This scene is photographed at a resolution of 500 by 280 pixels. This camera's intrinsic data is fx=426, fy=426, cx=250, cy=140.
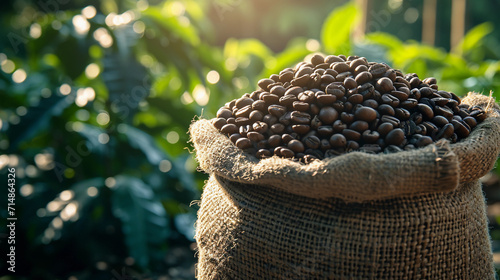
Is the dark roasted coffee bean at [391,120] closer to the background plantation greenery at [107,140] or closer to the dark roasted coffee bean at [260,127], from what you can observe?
the dark roasted coffee bean at [260,127]

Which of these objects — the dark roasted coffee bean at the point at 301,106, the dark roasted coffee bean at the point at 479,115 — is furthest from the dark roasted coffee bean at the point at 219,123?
the dark roasted coffee bean at the point at 479,115

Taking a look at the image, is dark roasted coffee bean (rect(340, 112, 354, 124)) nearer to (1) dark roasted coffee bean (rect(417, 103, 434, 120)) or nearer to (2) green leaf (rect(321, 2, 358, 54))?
(1) dark roasted coffee bean (rect(417, 103, 434, 120))

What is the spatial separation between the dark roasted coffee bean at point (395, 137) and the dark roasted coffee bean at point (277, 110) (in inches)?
10.3

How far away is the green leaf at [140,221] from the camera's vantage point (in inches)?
70.7

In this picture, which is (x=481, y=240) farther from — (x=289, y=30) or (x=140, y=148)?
(x=289, y=30)

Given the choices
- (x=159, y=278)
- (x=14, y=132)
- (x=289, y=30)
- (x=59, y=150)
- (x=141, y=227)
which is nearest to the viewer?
(x=141, y=227)

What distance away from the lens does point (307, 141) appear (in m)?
1.00

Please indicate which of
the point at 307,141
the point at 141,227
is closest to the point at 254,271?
the point at 307,141

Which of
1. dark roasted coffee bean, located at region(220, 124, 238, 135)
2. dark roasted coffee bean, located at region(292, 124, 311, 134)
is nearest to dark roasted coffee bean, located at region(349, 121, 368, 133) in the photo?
dark roasted coffee bean, located at region(292, 124, 311, 134)

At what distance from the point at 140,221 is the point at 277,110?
1.03 m

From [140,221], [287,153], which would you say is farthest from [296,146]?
[140,221]

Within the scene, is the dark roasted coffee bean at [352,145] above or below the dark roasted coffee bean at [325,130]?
below

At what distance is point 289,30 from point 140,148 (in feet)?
28.5

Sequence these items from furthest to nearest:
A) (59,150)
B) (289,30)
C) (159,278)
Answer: (289,30), (59,150), (159,278)
